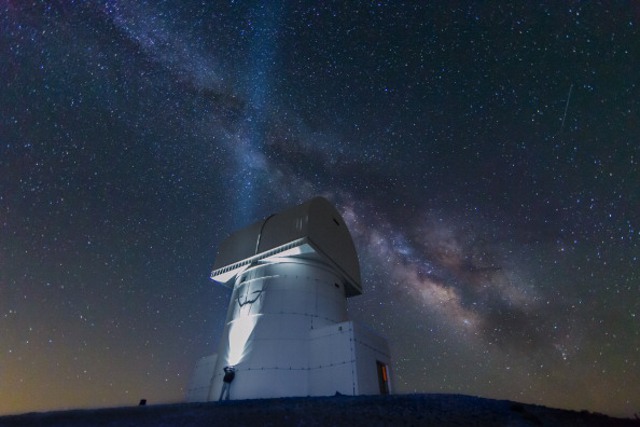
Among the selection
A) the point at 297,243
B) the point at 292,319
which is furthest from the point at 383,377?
the point at 297,243

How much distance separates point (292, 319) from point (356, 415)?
7.76 metres

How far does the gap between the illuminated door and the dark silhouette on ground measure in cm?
456

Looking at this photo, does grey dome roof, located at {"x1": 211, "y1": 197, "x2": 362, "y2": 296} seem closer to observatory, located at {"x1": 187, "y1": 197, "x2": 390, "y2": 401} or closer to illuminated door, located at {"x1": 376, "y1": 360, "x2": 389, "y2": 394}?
observatory, located at {"x1": 187, "y1": 197, "x2": 390, "y2": 401}

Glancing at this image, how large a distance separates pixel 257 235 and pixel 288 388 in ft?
26.7

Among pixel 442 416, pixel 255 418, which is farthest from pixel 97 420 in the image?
pixel 442 416

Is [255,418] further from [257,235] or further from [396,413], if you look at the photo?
[257,235]

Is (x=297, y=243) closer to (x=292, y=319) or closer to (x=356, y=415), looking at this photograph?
(x=292, y=319)

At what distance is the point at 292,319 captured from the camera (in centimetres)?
1550

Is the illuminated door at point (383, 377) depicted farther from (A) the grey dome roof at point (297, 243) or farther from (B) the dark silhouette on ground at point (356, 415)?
(A) the grey dome roof at point (297, 243)

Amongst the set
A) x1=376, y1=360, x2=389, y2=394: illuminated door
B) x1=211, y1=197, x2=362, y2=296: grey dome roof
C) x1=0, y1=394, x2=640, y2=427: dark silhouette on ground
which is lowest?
x1=0, y1=394, x2=640, y2=427: dark silhouette on ground

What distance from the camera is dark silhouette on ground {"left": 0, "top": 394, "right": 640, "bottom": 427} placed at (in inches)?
300

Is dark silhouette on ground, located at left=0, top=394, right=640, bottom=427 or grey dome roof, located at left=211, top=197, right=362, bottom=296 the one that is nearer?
dark silhouette on ground, located at left=0, top=394, right=640, bottom=427

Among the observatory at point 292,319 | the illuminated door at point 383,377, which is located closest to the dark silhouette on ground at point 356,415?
the observatory at point 292,319

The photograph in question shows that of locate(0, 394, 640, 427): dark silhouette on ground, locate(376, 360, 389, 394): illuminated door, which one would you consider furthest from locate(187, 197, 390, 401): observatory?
locate(0, 394, 640, 427): dark silhouette on ground
